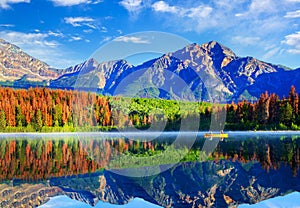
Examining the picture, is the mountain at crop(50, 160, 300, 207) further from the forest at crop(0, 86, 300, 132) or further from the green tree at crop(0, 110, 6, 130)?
the green tree at crop(0, 110, 6, 130)

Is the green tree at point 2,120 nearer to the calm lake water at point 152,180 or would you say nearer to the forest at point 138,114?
the forest at point 138,114

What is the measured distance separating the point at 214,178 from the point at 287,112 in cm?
6300

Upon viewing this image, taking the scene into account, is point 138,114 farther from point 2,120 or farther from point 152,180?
point 152,180

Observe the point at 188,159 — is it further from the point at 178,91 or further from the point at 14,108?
the point at 14,108

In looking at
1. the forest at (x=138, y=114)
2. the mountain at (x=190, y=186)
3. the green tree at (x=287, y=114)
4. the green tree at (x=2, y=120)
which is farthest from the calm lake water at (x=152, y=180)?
the green tree at (x=2, y=120)

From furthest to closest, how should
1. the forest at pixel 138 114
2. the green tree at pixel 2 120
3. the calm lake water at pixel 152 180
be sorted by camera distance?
the green tree at pixel 2 120, the forest at pixel 138 114, the calm lake water at pixel 152 180

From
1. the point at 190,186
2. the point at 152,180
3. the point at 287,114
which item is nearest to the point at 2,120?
the point at 287,114

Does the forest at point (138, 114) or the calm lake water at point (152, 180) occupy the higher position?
the forest at point (138, 114)

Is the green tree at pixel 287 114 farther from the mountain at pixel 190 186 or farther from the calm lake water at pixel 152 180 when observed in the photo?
the mountain at pixel 190 186

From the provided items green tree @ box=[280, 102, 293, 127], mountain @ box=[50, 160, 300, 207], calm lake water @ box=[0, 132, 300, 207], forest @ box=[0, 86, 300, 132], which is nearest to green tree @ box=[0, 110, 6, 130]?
forest @ box=[0, 86, 300, 132]

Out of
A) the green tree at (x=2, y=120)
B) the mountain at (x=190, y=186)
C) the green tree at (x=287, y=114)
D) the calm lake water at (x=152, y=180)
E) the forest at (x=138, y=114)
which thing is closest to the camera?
the mountain at (x=190, y=186)

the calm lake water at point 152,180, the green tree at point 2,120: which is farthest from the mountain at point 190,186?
the green tree at point 2,120

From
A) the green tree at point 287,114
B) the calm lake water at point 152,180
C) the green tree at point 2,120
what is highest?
the green tree at point 287,114

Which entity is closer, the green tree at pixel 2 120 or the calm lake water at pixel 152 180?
the calm lake water at pixel 152 180
